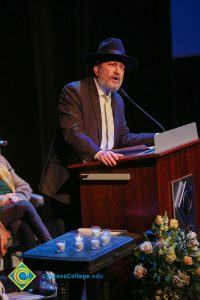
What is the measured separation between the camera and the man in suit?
3107 millimetres

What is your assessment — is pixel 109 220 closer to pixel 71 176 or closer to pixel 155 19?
pixel 71 176

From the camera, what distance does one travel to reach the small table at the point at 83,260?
81.1 inches

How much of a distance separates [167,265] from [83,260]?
0.54 m

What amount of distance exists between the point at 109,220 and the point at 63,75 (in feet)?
7.16

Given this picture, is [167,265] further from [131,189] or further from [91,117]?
[91,117]

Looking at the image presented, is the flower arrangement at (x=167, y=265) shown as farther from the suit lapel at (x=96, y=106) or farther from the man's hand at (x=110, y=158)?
the suit lapel at (x=96, y=106)

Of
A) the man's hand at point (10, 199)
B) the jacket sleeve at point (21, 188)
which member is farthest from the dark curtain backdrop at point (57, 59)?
the man's hand at point (10, 199)

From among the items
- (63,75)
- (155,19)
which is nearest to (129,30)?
(155,19)

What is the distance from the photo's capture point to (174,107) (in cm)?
488

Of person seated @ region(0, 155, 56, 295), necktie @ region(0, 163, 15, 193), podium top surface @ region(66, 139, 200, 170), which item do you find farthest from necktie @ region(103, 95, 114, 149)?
necktie @ region(0, 163, 15, 193)

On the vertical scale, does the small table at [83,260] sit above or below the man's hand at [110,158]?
below

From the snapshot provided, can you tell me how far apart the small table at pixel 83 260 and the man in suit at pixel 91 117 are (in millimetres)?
786

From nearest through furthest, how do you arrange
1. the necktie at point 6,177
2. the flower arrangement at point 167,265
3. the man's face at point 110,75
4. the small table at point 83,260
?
the small table at point 83,260 → the flower arrangement at point 167,265 → the man's face at point 110,75 → the necktie at point 6,177

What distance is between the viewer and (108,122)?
10.7 feet
